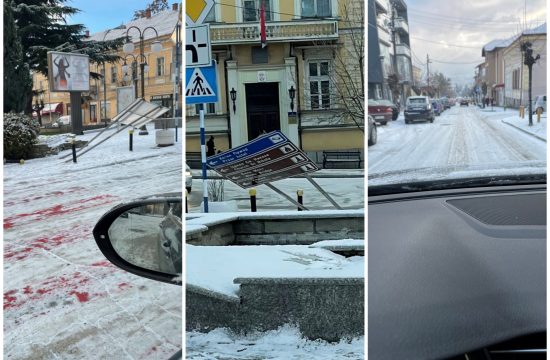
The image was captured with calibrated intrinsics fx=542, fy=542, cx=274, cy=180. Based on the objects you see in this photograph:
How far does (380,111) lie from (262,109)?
0.36 metres

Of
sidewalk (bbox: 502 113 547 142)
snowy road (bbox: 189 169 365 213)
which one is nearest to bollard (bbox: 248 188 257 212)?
snowy road (bbox: 189 169 365 213)

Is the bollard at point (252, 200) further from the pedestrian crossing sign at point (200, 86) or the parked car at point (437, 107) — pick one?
the parked car at point (437, 107)

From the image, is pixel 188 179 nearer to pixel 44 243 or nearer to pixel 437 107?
pixel 44 243

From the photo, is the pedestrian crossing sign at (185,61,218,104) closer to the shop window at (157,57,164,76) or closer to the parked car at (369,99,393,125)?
the shop window at (157,57,164,76)

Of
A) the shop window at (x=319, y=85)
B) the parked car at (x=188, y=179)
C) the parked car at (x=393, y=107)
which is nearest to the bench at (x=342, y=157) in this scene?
the shop window at (x=319, y=85)

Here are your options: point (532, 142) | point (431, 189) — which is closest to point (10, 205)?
point (431, 189)

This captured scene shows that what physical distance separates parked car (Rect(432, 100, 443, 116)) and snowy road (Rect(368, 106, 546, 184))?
0.05ft

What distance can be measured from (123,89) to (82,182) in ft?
0.92

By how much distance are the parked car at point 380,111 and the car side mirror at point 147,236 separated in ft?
1.88

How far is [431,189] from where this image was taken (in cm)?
156

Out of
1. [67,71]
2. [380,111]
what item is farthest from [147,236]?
[380,111]

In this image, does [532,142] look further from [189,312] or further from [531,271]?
[189,312]

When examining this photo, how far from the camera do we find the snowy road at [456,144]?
1.61m

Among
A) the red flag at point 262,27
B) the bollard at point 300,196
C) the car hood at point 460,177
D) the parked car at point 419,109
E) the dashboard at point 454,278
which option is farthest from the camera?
the parked car at point 419,109
